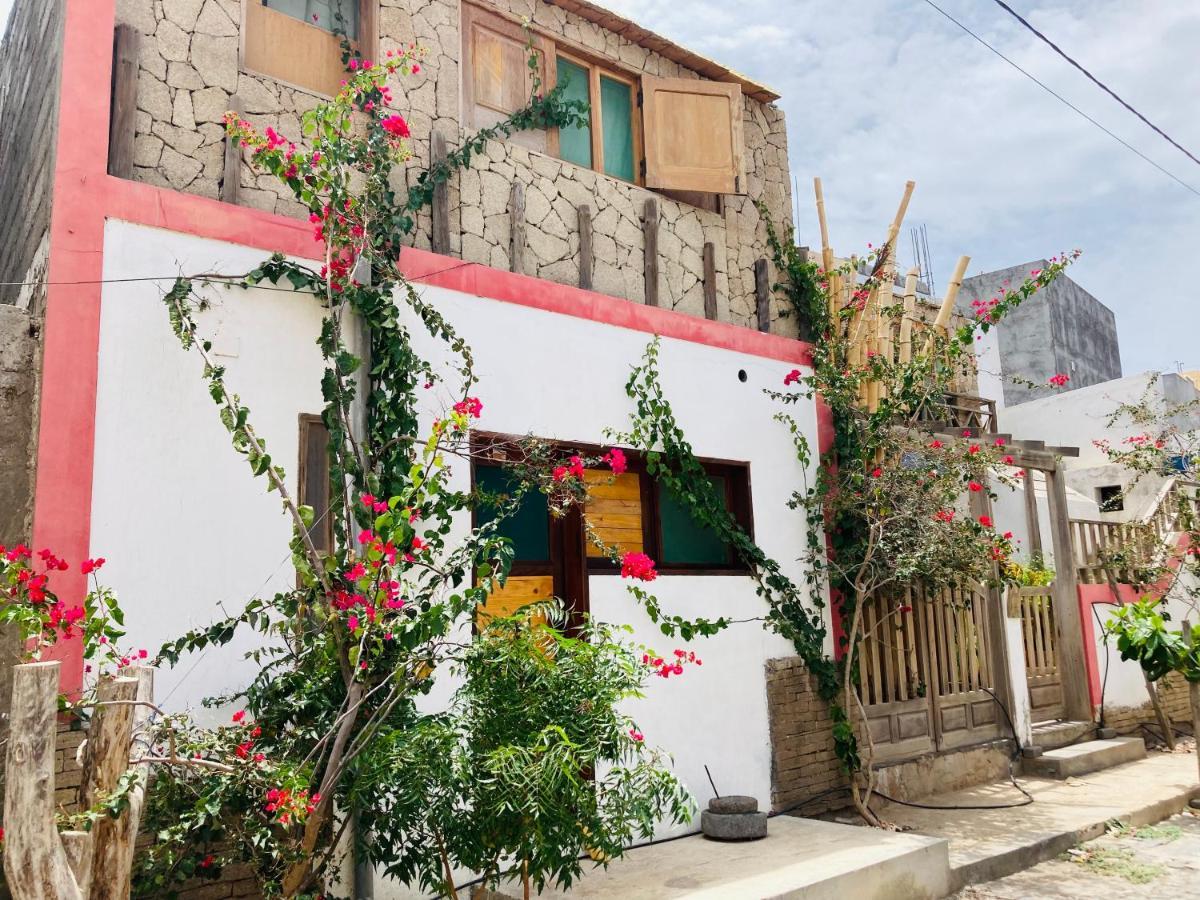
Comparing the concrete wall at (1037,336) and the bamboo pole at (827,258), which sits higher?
the concrete wall at (1037,336)

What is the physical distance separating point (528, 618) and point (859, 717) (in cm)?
471

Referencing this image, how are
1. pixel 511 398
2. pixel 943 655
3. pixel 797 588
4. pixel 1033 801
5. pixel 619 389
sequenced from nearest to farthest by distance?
1. pixel 511 398
2. pixel 619 389
3. pixel 797 588
4. pixel 1033 801
5. pixel 943 655

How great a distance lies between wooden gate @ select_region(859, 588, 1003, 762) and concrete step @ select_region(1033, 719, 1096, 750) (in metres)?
0.78

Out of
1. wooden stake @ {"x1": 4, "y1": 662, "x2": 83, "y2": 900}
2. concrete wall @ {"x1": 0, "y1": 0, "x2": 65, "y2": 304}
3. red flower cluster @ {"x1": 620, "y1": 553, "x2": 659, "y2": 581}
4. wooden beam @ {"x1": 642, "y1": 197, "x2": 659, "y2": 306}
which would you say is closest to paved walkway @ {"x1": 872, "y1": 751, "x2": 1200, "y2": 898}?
red flower cluster @ {"x1": 620, "y1": 553, "x2": 659, "y2": 581}

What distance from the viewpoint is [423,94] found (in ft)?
22.6

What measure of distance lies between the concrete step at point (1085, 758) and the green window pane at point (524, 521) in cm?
616

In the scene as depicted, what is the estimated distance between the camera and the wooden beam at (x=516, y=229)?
279 inches

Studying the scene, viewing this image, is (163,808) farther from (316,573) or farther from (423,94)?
(423,94)

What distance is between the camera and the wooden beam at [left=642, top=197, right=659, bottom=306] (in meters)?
7.95

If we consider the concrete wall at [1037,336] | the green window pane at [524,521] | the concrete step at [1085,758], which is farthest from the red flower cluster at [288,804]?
the concrete wall at [1037,336]

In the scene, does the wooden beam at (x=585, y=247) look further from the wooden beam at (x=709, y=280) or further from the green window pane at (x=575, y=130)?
the wooden beam at (x=709, y=280)

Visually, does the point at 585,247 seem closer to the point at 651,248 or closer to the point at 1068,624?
the point at 651,248

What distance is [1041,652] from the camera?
11.3 m

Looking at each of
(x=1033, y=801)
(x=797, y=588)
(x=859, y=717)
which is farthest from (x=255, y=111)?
(x=1033, y=801)
